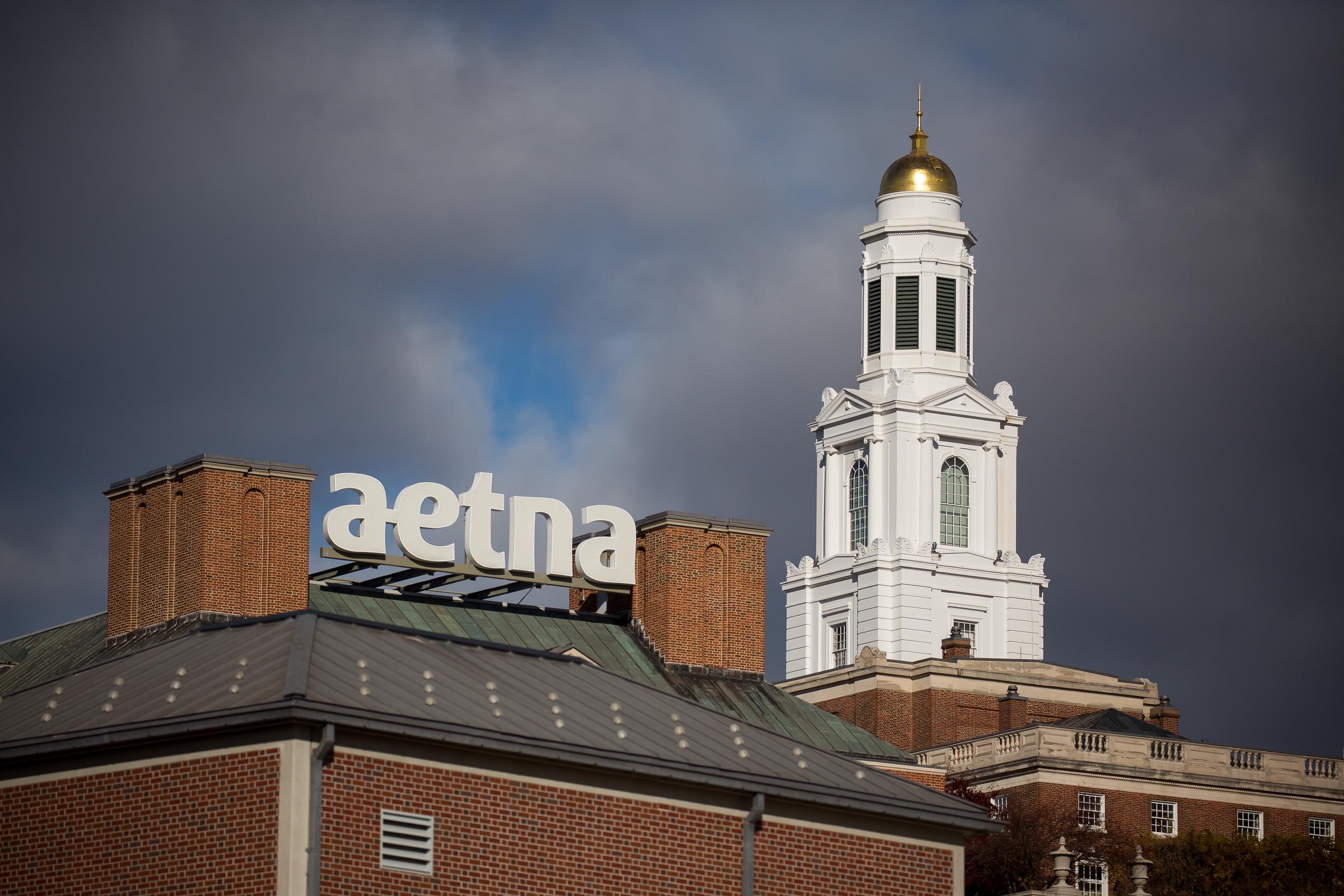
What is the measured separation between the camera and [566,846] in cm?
5453

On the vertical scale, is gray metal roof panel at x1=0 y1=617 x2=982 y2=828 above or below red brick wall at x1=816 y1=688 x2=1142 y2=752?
below

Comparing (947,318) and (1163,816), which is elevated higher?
(947,318)

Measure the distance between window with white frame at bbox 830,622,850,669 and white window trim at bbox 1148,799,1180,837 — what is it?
39607 millimetres

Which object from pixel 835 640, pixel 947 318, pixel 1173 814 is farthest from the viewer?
pixel 947 318

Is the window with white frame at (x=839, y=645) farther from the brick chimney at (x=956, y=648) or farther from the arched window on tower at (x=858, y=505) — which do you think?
the brick chimney at (x=956, y=648)

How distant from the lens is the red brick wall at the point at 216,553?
284 feet

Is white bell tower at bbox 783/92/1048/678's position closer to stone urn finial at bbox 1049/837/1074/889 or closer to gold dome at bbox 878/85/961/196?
gold dome at bbox 878/85/961/196

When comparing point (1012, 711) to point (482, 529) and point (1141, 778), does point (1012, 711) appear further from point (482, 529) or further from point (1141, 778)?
point (482, 529)

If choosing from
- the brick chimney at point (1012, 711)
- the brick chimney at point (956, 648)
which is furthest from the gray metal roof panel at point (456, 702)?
the brick chimney at point (956, 648)

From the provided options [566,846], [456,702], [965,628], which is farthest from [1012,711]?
[566,846]

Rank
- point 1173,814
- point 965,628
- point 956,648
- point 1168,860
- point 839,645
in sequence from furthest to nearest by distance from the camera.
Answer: point 839,645 → point 965,628 → point 956,648 → point 1173,814 → point 1168,860

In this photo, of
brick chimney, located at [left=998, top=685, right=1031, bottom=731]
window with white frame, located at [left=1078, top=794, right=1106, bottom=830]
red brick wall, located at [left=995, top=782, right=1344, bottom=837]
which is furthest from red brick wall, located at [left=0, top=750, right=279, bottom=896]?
brick chimney, located at [left=998, top=685, right=1031, bottom=731]

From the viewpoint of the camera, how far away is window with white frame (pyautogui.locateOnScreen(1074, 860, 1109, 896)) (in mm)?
101500

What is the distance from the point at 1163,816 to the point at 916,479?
42754mm
